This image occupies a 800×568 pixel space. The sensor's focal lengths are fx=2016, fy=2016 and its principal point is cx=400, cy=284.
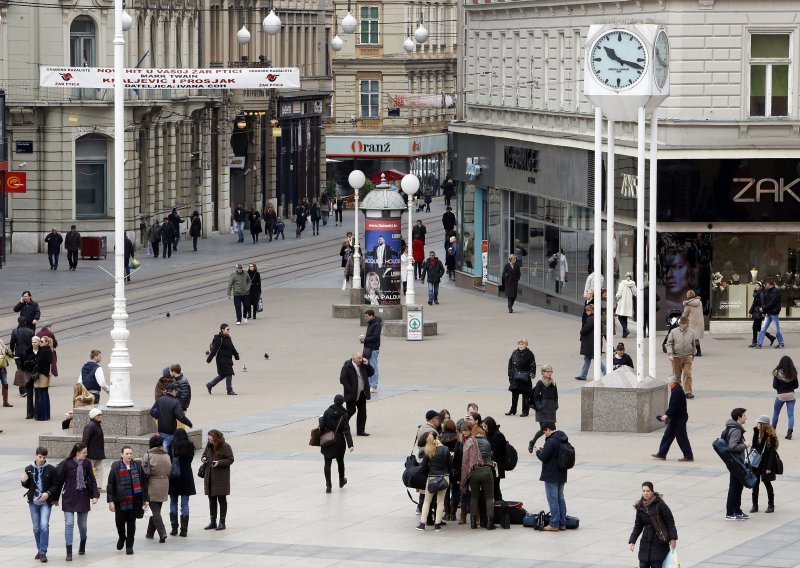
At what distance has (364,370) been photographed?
32250 mm

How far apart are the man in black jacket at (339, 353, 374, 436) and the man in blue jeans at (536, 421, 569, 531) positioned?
7.44 metres

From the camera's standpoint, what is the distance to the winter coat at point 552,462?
24.2m

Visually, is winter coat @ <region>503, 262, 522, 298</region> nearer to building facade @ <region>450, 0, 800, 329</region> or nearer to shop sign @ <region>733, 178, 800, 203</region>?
building facade @ <region>450, 0, 800, 329</region>

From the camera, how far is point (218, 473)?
81.7 ft

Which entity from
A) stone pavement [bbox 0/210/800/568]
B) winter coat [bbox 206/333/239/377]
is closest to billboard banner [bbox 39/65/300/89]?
stone pavement [bbox 0/210/800/568]

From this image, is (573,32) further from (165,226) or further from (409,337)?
(165,226)

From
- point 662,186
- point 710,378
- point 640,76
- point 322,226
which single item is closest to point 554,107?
point 662,186

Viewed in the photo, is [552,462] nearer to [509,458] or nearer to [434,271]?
[509,458]

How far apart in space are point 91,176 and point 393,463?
44.2m

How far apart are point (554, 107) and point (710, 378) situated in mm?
17181

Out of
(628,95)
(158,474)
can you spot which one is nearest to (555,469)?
(158,474)

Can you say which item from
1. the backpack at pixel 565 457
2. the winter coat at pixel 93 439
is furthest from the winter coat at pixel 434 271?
the backpack at pixel 565 457

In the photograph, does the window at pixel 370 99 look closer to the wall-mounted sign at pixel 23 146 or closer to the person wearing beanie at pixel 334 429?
the wall-mounted sign at pixel 23 146

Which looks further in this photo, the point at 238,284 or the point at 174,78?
the point at 174,78
